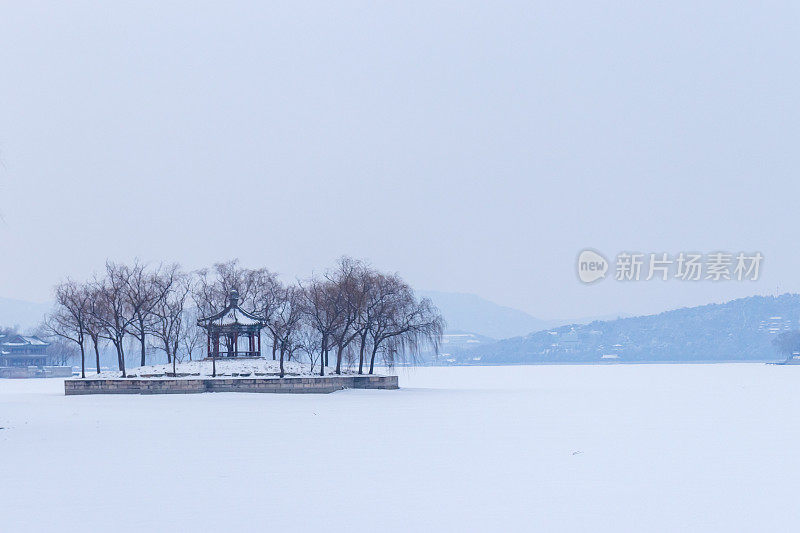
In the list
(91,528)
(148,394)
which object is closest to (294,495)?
(91,528)

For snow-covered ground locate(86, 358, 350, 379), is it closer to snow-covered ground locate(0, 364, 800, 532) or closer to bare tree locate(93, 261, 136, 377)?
bare tree locate(93, 261, 136, 377)

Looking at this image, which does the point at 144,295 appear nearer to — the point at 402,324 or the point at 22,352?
the point at 402,324

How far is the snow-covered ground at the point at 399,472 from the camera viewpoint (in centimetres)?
1298

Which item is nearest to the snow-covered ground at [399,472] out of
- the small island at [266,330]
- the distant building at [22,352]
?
the small island at [266,330]

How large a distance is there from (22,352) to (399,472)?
106790 millimetres

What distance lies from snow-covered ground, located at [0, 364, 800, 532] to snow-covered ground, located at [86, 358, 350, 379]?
57.5 feet

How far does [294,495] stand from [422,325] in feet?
127

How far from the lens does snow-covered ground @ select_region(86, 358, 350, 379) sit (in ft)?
163

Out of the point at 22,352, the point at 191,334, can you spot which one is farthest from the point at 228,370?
the point at 22,352

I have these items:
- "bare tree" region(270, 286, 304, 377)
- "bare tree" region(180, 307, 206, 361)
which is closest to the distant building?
"bare tree" region(180, 307, 206, 361)

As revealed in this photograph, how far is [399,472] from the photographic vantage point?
17359 mm

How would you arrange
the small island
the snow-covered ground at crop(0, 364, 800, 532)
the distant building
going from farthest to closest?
the distant building < the small island < the snow-covered ground at crop(0, 364, 800, 532)

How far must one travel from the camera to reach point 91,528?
1224 centimetres

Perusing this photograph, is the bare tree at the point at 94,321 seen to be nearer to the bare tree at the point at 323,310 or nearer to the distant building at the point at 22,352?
the bare tree at the point at 323,310
